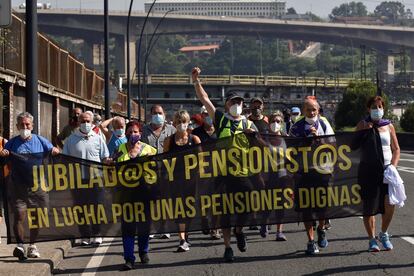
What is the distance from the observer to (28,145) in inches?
464

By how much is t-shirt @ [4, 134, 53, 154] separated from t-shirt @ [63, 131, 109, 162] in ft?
4.28

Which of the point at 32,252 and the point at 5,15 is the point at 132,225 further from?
the point at 5,15

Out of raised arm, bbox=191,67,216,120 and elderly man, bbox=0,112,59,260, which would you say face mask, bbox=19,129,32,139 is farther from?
raised arm, bbox=191,67,216,120

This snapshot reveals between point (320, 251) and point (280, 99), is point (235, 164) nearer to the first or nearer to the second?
point (320, 251)

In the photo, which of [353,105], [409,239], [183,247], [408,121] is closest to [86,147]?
[183,247]

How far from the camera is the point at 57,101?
2803cm

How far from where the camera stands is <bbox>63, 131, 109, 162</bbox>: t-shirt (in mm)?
13172

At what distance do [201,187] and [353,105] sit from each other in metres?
80.7

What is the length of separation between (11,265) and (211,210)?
2265 mm

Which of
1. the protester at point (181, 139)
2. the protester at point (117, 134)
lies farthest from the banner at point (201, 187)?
the protester at point (117, 134)

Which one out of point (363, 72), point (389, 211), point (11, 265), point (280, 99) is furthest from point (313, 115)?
point (363, 72)

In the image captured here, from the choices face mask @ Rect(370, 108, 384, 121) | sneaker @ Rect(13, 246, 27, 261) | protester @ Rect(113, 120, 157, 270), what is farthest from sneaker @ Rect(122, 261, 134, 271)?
face mask @ Rect(370, 108, 384, 121)

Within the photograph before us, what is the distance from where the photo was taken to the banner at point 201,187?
454 inches

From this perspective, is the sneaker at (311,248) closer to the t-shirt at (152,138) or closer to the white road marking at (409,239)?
the white road marking at (409,239)
